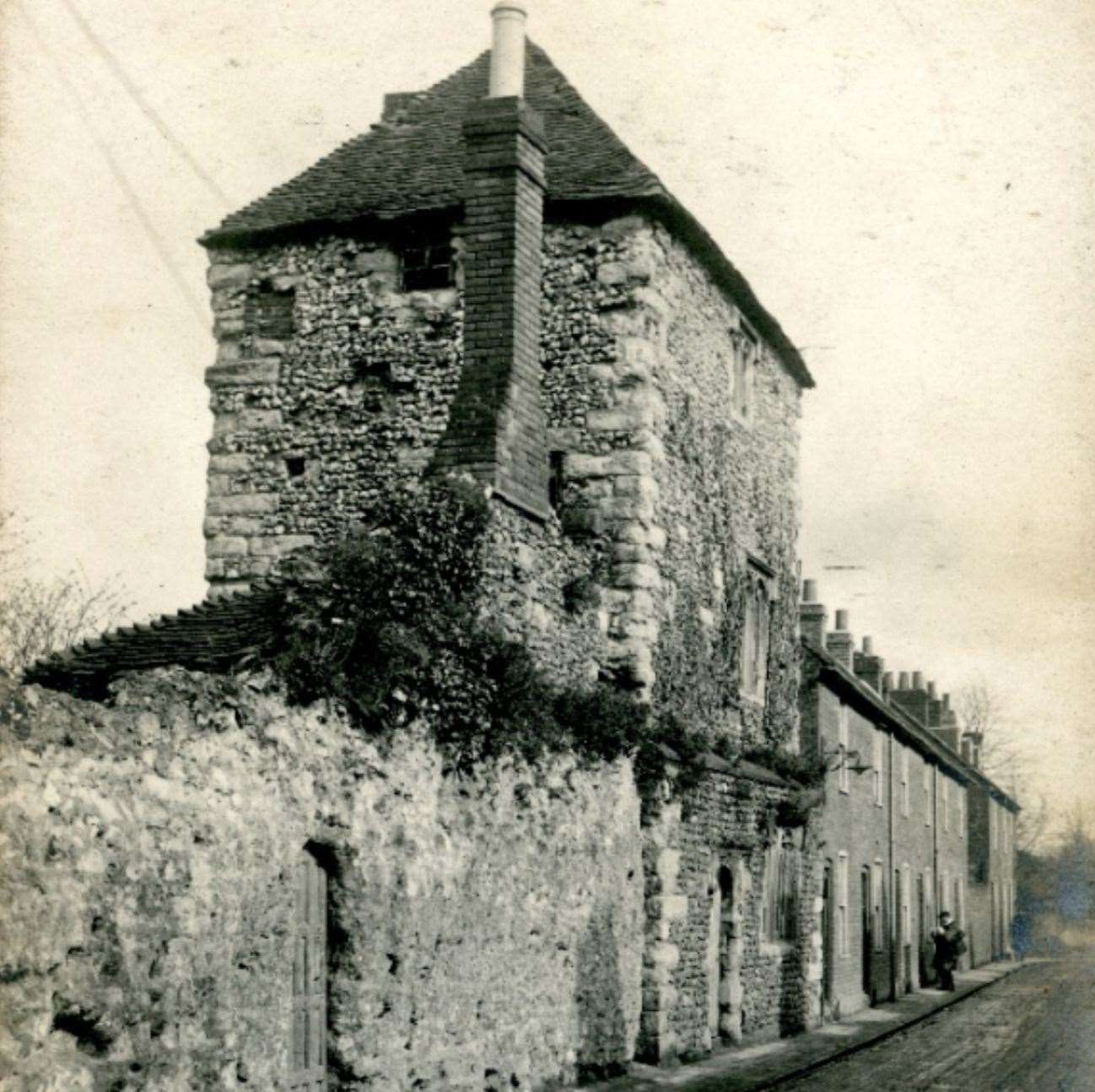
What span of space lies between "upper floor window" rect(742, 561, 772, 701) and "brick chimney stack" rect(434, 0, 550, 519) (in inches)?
221

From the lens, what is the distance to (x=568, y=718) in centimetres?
1577

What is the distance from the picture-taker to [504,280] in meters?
17.3

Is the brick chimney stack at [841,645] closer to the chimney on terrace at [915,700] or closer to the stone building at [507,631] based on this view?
the stone building at [507,631]

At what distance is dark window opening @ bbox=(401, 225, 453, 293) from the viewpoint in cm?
1891

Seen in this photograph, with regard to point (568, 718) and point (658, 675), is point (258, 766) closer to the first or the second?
point (568, 718)

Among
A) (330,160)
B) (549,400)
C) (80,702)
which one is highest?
(330,160)

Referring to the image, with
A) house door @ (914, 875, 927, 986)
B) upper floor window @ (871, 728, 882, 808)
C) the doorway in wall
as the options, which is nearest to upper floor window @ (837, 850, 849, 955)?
the doorway in wall

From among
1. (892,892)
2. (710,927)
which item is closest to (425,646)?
(710,927)

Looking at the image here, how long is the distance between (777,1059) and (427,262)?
31.4 ft

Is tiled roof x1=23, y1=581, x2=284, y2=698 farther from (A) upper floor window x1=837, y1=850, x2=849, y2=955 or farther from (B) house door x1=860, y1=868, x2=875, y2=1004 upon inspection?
(B) house door x1=860, y1=868, x2=875, y2=1004

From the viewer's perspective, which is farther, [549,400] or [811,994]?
[811,994]

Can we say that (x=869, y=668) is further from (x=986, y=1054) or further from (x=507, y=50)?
(x=507, y=50)

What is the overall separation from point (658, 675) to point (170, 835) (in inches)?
360

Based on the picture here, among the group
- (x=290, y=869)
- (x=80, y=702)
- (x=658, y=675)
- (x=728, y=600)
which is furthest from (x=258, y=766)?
(x=728, y=600)
